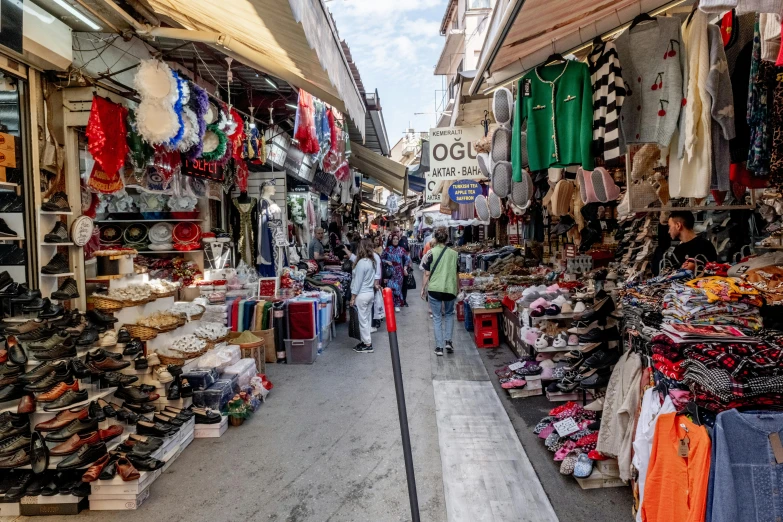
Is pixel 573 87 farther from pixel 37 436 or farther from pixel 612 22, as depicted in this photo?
pixel 37 436

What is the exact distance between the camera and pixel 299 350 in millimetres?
7371

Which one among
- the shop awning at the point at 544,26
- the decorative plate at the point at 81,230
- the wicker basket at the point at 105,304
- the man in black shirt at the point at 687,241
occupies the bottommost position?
the wicker basket at the point at 105,304

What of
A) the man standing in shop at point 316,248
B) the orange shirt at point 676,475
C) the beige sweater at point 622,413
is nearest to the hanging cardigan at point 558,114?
the beige sweater at point 622,413

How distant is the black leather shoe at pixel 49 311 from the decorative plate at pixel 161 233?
13.7ft

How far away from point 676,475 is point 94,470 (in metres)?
3.62

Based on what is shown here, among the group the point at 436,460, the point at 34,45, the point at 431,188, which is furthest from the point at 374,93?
the point at 436,460

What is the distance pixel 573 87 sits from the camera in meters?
3.83

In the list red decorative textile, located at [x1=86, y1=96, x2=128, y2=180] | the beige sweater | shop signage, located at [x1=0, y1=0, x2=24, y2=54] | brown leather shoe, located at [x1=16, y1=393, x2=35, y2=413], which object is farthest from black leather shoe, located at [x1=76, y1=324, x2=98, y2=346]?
the beige sweater

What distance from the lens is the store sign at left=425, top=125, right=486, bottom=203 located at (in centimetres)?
787

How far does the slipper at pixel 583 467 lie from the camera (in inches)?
144

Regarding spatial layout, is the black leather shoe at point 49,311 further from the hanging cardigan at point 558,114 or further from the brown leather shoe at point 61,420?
the hanging cardigan at point 558,114

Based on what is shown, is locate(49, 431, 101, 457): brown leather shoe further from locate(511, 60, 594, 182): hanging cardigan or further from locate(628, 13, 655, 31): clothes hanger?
locate(628, 13, 655, 31): clothes hanger

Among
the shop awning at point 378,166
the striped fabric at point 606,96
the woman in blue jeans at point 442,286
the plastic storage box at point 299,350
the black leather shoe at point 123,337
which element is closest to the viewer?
the striped fabric at point 606,96

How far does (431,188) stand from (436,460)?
5.72 m
